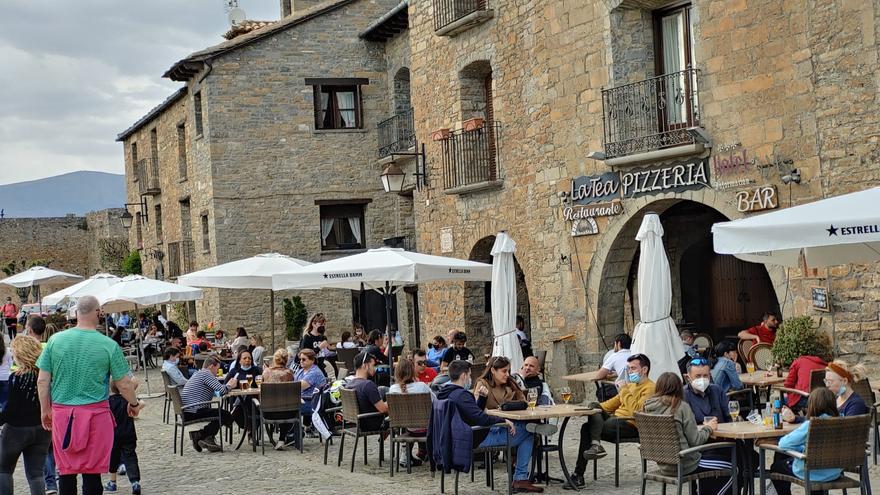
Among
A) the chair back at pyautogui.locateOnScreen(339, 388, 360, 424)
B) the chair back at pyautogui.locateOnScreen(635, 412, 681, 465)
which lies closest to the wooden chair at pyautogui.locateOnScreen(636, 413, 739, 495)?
the chair back at pyautogui.locateOnScreen(635, 412, 681, 465)

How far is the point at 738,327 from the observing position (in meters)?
17.8

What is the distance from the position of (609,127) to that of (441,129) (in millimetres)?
5700

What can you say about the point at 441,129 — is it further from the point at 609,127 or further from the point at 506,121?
the point at 609,127

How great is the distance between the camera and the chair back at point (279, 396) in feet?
40.7

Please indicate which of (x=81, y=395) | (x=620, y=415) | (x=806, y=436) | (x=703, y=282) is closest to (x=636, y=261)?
(x=703, y=282)

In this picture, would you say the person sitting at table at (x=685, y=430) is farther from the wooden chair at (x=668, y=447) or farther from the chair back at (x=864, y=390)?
the chair back at (x=864, y=390)

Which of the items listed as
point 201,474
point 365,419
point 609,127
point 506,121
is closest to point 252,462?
point 201,474

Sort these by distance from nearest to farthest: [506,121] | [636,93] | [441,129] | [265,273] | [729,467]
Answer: [729,467]
[636,93]
[265,273]
[506,121]
[441,129]

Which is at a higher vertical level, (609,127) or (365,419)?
(609,127)

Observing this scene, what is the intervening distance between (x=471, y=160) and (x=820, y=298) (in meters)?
8.43

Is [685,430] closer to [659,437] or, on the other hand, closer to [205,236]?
[659,437]

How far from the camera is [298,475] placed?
1124 cm

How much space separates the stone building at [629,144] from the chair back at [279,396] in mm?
5354

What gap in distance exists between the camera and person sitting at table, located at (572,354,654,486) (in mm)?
9992
